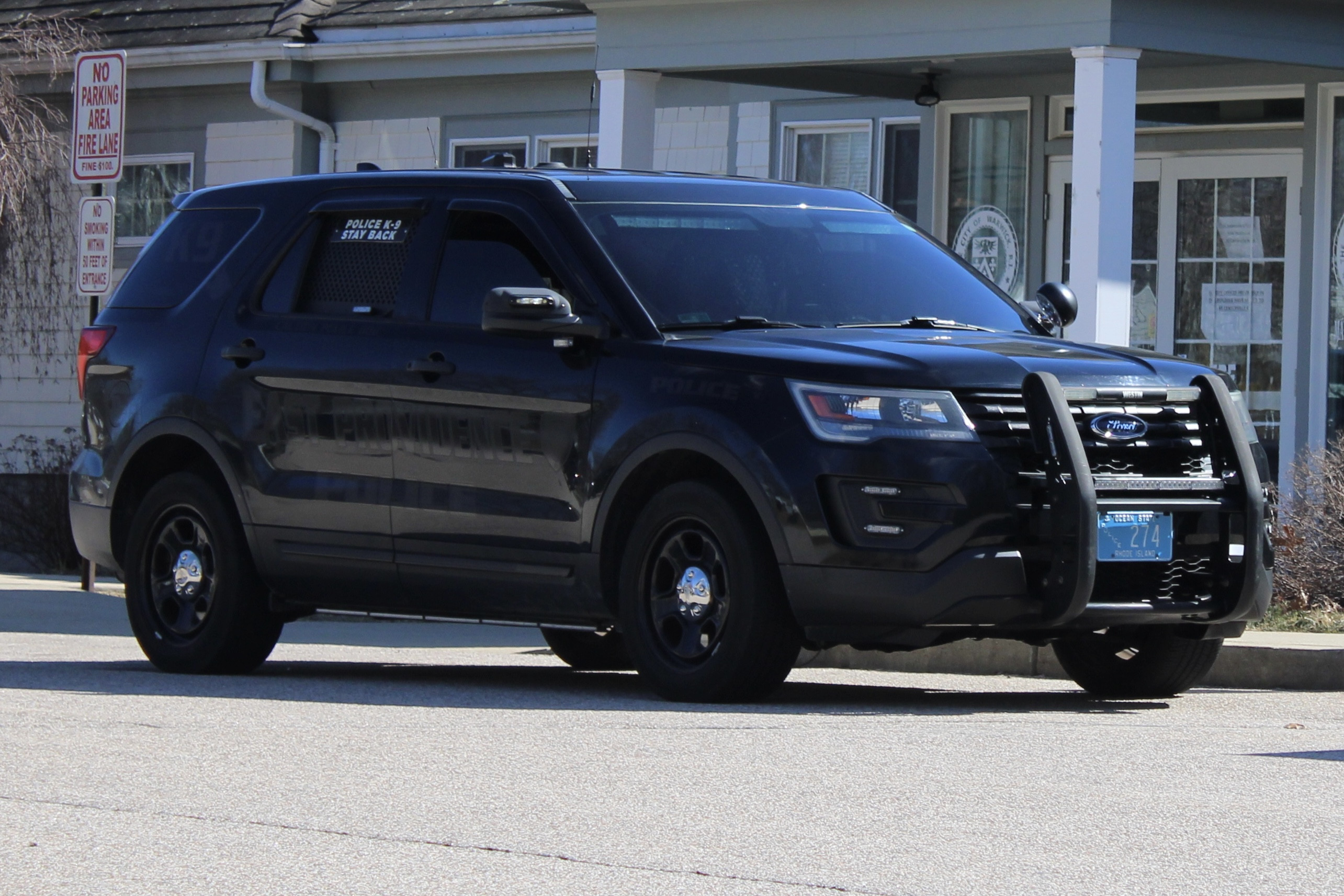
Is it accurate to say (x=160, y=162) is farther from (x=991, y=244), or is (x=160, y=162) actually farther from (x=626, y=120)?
(x=991, y=244)

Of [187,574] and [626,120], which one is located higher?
[626,120]

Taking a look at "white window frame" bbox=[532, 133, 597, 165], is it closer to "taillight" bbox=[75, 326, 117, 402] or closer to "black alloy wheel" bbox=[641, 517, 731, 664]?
"taillight" bbox=[75, 326, 117, 402]

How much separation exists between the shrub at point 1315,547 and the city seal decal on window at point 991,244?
4875 millimetres

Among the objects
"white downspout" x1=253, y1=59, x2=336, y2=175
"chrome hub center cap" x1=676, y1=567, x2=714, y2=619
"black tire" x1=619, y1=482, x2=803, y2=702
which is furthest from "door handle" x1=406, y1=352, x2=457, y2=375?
"white downspout" x1=253, y1=59, x2=336, y2=175

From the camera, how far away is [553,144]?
1995 centimetres

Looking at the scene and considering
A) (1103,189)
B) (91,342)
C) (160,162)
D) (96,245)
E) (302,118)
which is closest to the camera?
(91,342)

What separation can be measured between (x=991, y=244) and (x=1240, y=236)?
184cm

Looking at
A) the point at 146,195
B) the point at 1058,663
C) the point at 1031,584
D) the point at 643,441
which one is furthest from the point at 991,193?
the point at 1031,584

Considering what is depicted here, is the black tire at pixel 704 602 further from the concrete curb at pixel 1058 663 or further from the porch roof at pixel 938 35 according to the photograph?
the porch roof at pixel 938 35

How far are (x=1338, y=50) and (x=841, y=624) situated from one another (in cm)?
802

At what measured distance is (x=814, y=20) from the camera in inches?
A: 587

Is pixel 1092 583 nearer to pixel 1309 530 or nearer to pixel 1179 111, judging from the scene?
pixel 1309 530

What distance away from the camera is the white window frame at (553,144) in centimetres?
1967

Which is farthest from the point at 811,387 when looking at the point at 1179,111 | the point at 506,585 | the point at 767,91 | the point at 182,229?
the point at 767,91
